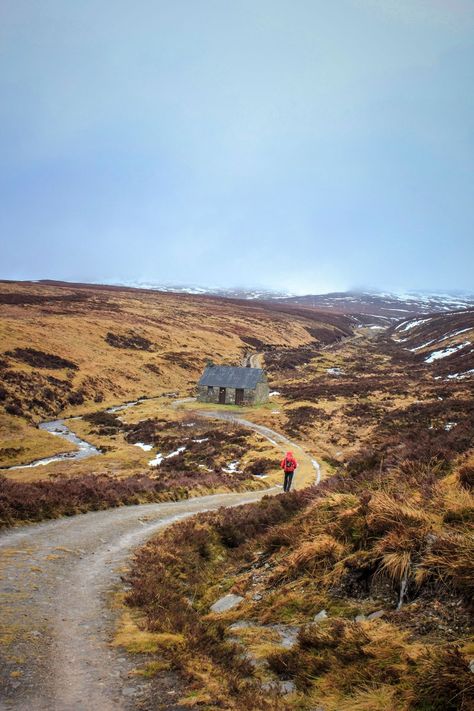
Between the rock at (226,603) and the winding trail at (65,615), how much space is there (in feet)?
7.41

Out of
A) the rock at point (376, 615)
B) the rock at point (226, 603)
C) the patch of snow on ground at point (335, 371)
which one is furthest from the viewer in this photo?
the patch of snow on ground at point (335, 371)

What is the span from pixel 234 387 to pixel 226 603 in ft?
181

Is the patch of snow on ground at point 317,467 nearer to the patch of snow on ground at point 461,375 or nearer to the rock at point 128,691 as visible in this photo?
Answer: the rock at point 128,691

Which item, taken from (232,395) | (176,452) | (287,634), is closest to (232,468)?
(176,452)

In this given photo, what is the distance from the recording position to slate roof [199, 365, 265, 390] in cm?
6450

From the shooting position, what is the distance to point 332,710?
5.29m

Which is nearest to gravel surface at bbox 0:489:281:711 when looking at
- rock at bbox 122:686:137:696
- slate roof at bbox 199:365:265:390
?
rock at bbox 122:686:137:696

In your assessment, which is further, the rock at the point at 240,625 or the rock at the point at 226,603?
the rock at the point at 226,603

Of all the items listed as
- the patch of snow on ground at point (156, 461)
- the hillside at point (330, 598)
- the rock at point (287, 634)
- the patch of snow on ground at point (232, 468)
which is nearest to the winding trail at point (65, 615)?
the hillside at point (330, 598)

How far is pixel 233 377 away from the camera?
6594 cm

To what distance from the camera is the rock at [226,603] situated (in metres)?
9.43

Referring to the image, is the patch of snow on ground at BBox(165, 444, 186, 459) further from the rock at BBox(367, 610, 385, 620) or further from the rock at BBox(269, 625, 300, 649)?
the rock at BBox(367, 610, 385, 620)


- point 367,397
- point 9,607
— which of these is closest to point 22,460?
point 9,607

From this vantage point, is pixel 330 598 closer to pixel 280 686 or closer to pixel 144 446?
pixel 280 686
